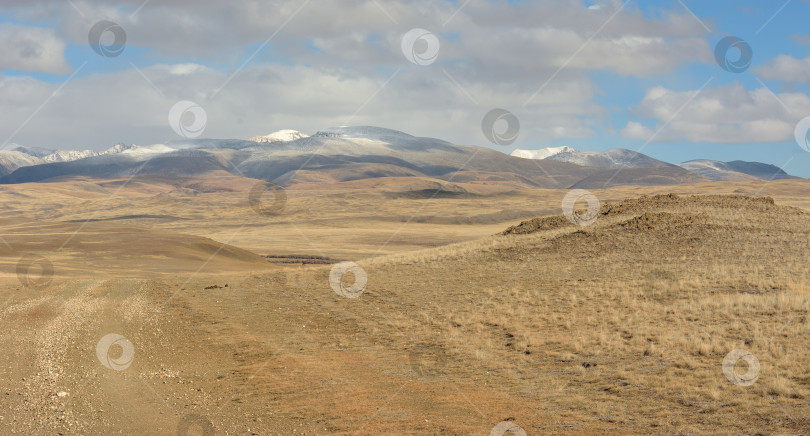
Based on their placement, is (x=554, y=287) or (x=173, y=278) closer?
(x=554, y=287)

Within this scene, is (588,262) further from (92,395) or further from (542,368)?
(92,395)

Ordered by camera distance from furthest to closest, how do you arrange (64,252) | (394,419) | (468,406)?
1. (64,252)
2. (468,406)
3. (394,419)

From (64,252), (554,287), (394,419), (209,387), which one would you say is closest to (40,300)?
(209,387)

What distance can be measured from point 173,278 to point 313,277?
25.9ft

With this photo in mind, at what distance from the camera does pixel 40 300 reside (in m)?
24.9

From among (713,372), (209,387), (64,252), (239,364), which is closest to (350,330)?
(239,364)

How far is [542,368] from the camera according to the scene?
665 inches

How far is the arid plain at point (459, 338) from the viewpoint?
12867 millimetres

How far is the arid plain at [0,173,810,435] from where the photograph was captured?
42.2 ft

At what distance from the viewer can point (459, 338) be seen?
67.8 ft

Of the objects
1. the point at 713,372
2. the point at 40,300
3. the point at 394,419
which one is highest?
the point at 40,300

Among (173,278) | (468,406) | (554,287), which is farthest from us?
(173,278)

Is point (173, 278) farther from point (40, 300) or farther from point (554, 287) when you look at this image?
point (554, 287)

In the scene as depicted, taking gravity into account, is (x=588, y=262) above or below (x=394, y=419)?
above
